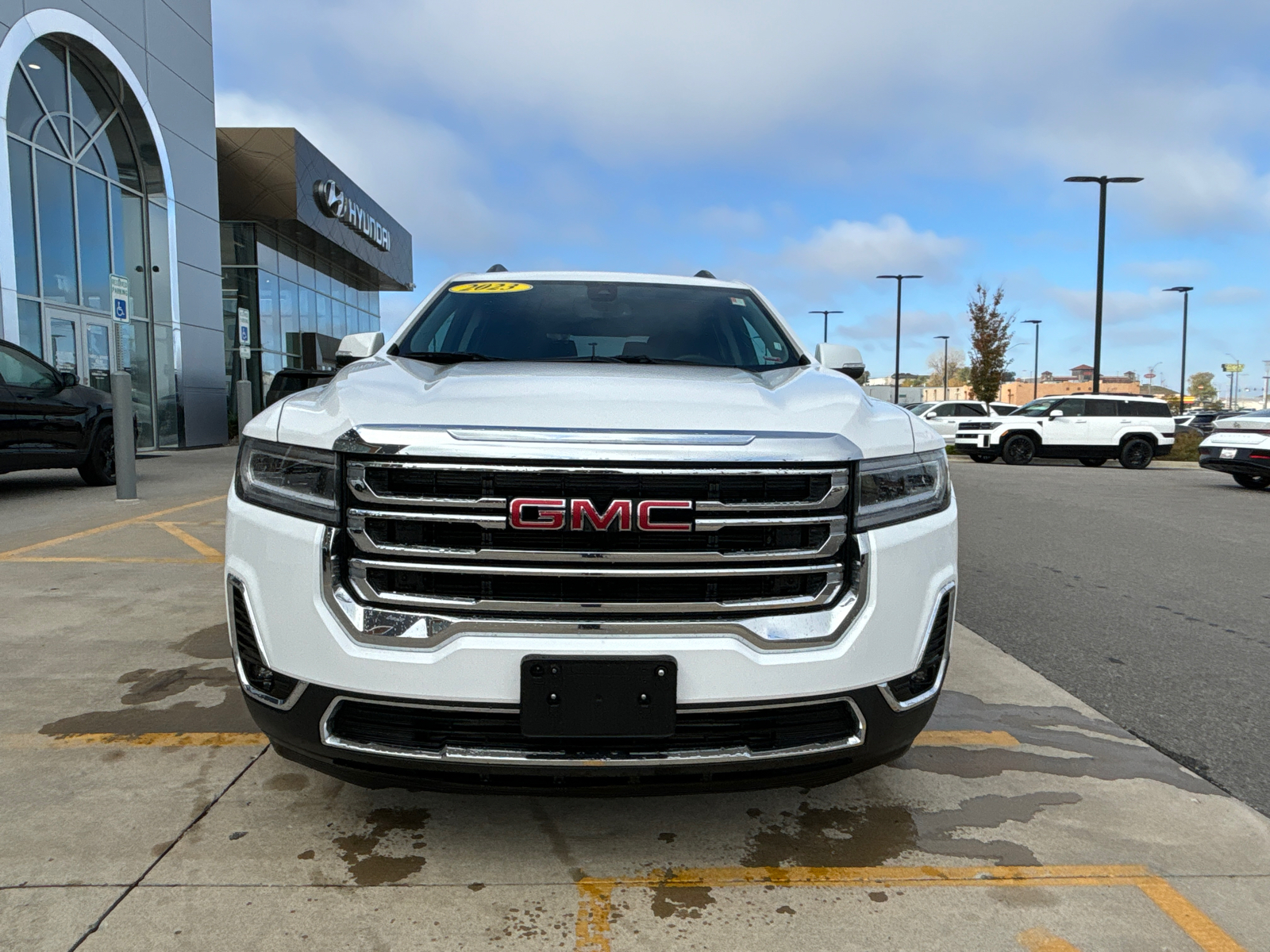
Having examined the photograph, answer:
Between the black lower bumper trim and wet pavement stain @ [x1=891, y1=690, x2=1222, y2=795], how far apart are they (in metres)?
0.90

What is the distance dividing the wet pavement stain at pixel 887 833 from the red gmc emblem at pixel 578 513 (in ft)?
3.33

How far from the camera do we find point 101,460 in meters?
10.6

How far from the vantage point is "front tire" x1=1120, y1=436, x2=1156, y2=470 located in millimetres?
20594

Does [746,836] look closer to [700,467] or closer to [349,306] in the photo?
[700,467]

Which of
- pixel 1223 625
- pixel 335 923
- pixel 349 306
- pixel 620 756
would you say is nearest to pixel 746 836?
pixel 620 756

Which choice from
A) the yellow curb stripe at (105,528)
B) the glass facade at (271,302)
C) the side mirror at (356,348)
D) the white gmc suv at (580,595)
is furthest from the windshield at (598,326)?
the glass facade at (271,302)

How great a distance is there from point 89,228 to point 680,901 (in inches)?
705

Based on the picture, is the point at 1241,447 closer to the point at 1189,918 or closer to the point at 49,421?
the point at 1189,918

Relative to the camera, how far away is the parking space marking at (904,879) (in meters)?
2.16

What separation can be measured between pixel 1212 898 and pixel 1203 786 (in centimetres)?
75

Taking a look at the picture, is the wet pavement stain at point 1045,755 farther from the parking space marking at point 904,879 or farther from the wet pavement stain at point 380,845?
the wet pavement stain at point 380,845

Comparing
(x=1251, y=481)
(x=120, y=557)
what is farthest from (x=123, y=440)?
(x=1251, y=481)

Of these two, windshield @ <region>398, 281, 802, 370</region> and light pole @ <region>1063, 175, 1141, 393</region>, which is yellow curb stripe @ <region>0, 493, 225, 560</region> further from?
light pole @ <region>1063, 175, 1141, 393</region>

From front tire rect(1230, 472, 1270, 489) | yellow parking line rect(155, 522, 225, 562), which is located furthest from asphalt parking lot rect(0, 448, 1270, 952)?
front tire rect(1230, 472, 1270, 489)
